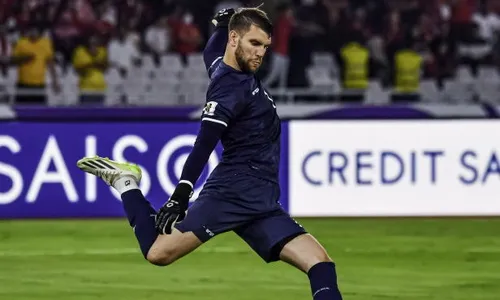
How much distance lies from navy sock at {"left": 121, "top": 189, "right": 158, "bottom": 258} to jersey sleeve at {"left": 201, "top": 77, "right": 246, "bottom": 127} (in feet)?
2.69

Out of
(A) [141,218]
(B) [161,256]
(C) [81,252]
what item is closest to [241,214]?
(B) [161,256]

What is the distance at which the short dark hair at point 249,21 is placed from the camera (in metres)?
6.91

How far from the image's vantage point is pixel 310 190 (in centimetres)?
1418

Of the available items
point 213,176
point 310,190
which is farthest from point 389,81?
point 213,176

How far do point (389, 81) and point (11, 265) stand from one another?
1044cm

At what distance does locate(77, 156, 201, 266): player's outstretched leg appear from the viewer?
7.18m

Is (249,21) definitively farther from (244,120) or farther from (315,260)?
(315,260)

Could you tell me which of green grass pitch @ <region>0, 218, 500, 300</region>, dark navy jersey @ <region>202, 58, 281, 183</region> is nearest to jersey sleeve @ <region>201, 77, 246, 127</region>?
dark navy jersey @ <region>202, 58, 281, 183</region>

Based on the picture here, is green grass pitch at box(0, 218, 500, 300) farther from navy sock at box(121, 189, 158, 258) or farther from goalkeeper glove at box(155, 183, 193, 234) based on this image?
goalkeeper glove at box(155, 183, 193, 234)

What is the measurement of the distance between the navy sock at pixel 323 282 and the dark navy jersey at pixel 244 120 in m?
0.64

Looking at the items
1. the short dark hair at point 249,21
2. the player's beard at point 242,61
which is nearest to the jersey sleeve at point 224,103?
the player's beard at point 242,61

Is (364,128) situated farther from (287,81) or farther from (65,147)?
(287,81)

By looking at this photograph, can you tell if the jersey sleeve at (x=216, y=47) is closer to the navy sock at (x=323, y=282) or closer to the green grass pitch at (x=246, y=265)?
the navy sock at (x=323, y=282)

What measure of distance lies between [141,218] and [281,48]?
11.9m
